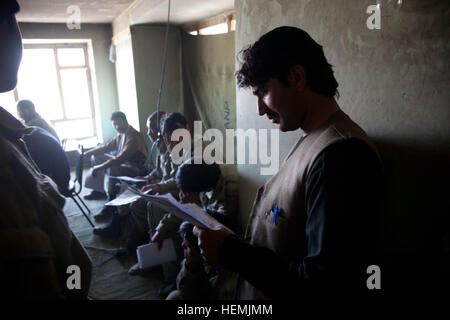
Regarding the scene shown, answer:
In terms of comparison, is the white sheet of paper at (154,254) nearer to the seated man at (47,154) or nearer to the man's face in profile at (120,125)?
the seated man at (47,154)

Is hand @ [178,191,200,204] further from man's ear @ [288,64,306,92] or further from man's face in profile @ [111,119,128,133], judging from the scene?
man's face in profile @ [111,119,128,133]

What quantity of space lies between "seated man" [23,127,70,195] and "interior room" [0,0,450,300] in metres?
0.55

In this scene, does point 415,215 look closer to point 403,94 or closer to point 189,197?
point 403,94

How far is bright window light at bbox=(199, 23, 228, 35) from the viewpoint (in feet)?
11.2

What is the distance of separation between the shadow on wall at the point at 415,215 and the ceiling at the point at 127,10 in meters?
2.57

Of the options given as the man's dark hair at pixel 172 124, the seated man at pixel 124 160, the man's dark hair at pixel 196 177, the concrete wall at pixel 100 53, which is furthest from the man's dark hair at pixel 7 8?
the concrete wall at pixel 100 53

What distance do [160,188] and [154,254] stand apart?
530 mm

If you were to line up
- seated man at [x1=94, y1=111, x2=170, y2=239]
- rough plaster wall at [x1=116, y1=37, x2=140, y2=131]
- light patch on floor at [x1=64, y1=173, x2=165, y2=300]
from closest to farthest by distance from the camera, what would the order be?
light patch on floor at [x1=64, y1=173, x2=165, y2=300]
seated man at [x1=94, y1=111, x2=170, y2=239]
rough plaster wall at [x1=116, y1=37, x2=140, y2=131]

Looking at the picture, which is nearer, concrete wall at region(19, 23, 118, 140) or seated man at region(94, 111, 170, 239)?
seated man at region(94, 111, 170, 239)

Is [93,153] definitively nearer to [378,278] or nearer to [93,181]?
[93,181]

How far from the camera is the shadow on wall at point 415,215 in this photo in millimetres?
853

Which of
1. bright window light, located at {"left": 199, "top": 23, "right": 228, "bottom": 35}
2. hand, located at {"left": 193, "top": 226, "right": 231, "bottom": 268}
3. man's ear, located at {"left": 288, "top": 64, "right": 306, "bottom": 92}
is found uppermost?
bright window light, located at {"left": 199, "top": 23, "right": 228, "bottom": 35}

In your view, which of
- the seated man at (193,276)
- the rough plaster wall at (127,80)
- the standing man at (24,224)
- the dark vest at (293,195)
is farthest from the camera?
the rough plaster wall at (127,80)

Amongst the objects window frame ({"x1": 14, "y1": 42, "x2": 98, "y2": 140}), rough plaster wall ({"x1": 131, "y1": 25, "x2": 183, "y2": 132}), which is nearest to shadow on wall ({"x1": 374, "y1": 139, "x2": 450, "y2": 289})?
rough plaster wall ({"x1": 131, "y1": 25, "x2": 183, "y2": 132})
